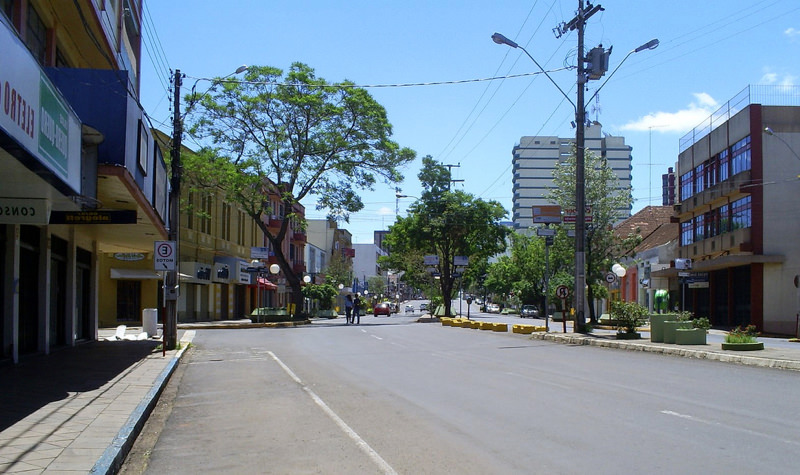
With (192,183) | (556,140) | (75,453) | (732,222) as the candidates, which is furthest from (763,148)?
(556,140)

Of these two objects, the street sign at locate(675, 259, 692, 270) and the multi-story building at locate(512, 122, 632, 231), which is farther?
the multi-story building at locate(512, 122, 632, 231)

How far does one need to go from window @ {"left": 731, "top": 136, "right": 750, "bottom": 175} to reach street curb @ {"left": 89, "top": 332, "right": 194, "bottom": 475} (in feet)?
119

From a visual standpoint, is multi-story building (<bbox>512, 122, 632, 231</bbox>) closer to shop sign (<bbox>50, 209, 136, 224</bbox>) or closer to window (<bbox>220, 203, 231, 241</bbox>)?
window (<bbox>220, 203, 231, 241</bbox>)

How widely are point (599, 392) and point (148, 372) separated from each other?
9156 millimetres

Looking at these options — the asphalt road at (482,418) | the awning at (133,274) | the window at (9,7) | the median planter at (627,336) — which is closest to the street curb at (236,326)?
the awning at (133,274)

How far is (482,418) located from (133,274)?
34956 millimetres

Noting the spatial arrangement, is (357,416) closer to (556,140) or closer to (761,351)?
(761,351)

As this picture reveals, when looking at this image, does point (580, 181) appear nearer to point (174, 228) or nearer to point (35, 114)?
point (174, 228)

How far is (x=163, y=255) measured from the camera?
1912 centimetres

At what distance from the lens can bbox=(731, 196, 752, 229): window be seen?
40.3 m

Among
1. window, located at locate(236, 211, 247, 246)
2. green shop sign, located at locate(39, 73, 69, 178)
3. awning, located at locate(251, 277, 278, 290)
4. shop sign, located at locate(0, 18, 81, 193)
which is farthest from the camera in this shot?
awning, located at locate(251, 277, 278, 290)

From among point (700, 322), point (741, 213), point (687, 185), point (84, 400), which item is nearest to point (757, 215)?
point (741, 213)

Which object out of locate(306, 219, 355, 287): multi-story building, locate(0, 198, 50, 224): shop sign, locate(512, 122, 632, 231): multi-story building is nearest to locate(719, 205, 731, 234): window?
locate(0, 198, 50, 224): shop sign

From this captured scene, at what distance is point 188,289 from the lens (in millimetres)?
47781
